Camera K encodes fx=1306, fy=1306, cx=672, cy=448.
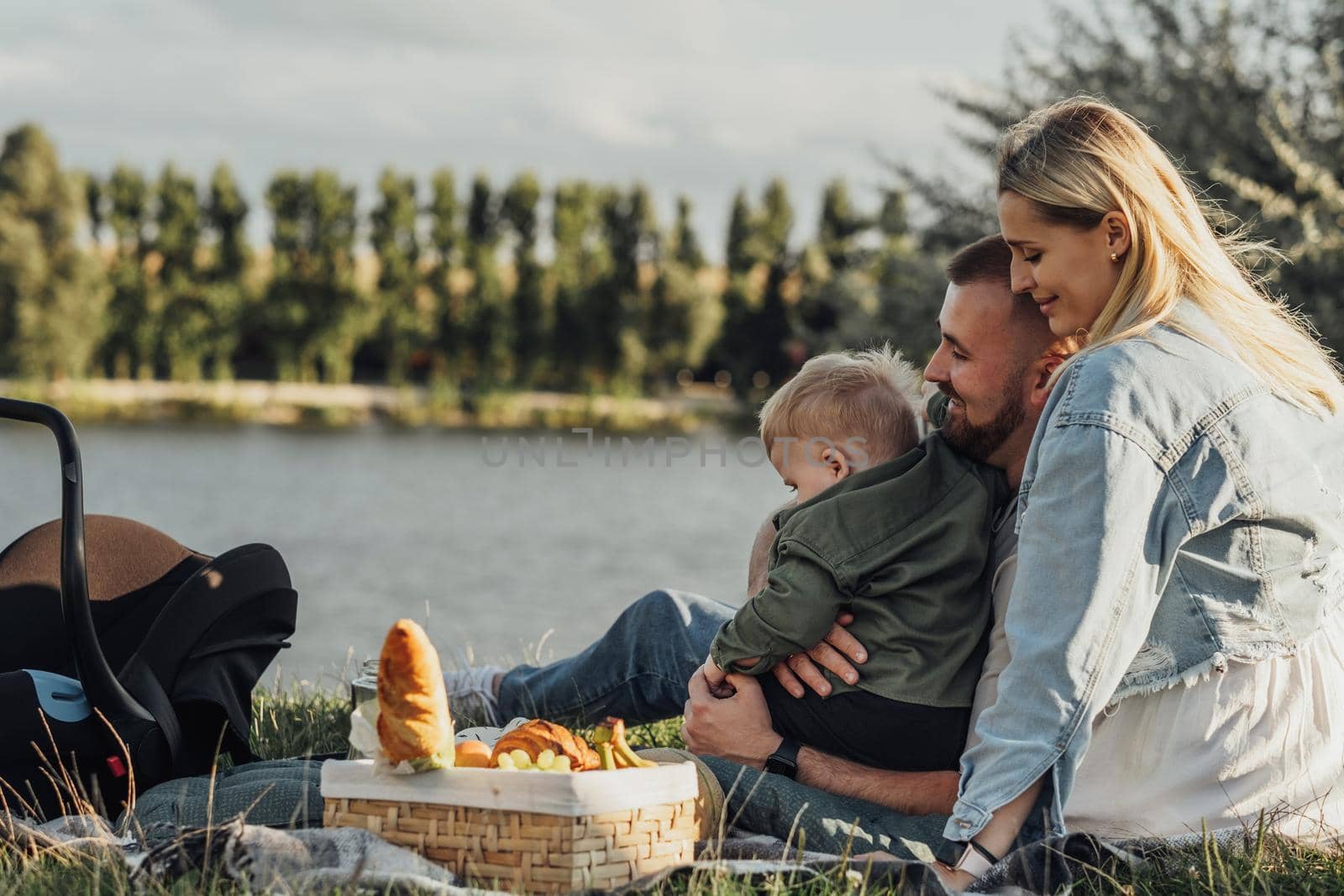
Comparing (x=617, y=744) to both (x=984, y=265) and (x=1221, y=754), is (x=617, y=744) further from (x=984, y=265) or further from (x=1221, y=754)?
(x=984, y=265)

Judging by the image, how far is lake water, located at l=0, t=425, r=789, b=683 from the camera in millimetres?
14352

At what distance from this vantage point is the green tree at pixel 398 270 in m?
38.2

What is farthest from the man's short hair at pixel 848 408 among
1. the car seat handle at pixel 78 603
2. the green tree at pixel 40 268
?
the green tree at pixel 40 268

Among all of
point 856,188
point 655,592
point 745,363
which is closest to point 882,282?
point 856,188

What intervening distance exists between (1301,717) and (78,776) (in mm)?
2426

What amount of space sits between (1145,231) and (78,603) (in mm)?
2225

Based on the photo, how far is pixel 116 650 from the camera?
10.3 feet

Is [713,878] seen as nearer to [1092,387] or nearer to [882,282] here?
[1092,387]

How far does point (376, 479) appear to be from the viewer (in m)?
26.8

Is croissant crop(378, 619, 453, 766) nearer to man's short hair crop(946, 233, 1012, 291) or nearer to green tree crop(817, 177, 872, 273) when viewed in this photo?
man's short hair crop(946, 233, 1012, 291)

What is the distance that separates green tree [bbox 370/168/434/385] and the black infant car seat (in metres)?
36.0

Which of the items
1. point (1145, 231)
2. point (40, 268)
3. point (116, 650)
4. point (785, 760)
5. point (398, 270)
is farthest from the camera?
point (398, 270)

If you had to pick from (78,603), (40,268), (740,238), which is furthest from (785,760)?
(740,238)

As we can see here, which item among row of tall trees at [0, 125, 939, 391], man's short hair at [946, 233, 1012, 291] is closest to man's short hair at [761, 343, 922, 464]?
man's short hair at [946, 233, 1012, 291]
